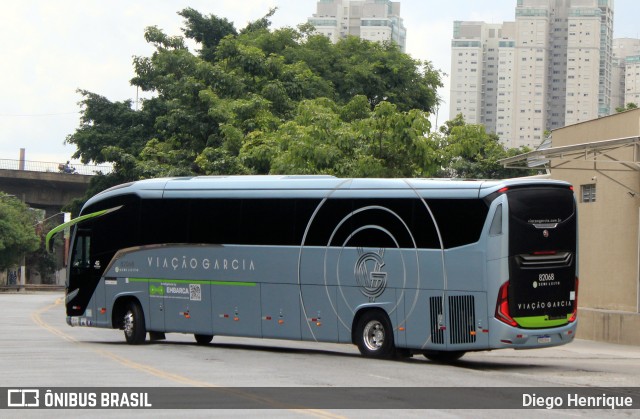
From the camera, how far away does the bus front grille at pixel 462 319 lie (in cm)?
1827

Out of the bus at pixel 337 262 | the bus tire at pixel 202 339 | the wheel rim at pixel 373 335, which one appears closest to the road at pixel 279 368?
the bus tire at pixel 202 339

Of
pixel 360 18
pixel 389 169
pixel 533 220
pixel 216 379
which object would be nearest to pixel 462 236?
pixel 533 220

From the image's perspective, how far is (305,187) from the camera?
2112 centimetres

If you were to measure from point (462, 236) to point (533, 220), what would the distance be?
46.9 inches

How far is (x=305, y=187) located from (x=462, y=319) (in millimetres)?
4382

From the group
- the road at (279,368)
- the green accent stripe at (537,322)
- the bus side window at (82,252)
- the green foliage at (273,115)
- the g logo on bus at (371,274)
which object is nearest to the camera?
the road at (279,368)

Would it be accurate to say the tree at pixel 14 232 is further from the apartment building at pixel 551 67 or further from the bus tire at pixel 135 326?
the apartment building at pixel 551 67

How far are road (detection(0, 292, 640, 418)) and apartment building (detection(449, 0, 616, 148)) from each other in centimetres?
15028

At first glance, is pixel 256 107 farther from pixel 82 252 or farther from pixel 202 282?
pixel 202 282

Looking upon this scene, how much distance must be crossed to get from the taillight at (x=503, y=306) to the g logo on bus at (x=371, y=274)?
2407 millimetres

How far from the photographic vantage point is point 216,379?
15.7 m

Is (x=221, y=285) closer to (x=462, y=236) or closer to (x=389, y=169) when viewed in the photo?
(x=462, y=236)

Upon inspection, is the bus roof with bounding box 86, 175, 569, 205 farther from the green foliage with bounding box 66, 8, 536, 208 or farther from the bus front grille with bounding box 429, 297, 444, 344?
the green foliage with bounding box 66, 8, 536, 208

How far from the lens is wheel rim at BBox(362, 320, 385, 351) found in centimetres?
1978
